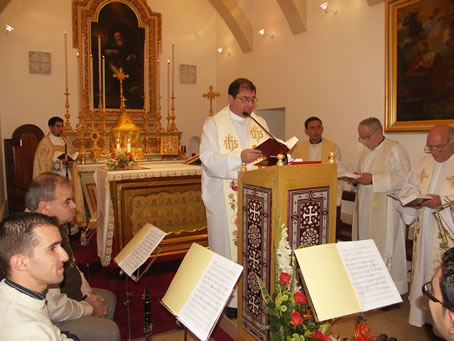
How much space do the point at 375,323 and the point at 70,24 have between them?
8625 millimetres

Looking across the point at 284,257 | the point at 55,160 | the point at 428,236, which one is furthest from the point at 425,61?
A: the point at 55,160

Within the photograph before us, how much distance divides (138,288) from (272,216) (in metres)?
2.65

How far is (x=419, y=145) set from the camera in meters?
5.15

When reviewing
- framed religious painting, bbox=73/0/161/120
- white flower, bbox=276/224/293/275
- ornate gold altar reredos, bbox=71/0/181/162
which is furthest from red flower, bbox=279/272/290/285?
framed religious painting, bbox=73/0/161/120

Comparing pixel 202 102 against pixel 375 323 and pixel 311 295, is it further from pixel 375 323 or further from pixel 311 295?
pixel 311 295

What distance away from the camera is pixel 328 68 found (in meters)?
6.63

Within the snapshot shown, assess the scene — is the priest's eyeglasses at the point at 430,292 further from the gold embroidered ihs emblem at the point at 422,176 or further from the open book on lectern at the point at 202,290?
the gold embroidered ihs emblem at the point at 422,176

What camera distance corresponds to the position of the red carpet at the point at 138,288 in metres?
3.52

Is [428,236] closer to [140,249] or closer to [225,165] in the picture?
[225,165]

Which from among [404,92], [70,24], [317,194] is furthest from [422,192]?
[70,24]

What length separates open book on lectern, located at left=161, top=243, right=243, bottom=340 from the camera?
1.65 meters

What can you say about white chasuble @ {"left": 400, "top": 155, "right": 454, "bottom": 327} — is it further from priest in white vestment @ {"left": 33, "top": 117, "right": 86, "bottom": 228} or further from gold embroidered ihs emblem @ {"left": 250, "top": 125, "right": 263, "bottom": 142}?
priest in white vestment @ {"left": 33, "top": 117, "right": 86, "bottom": 228}

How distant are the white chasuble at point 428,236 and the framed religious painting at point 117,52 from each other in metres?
7.13

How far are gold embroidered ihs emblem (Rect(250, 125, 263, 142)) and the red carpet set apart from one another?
1.87m
